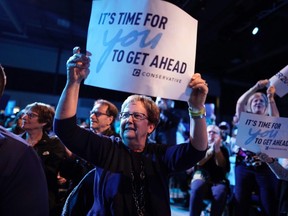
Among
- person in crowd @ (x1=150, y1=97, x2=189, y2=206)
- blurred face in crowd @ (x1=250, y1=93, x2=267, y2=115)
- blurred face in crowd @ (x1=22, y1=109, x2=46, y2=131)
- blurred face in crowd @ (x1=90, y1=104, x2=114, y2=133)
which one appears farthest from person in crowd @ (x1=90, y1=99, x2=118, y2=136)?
person in crowd @ (x1=150, y1=97, x2=189, y2=206)

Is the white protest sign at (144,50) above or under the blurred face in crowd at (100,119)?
above

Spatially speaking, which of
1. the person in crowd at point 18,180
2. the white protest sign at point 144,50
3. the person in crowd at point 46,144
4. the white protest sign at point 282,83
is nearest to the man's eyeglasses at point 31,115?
the person in crowd at point 46,144

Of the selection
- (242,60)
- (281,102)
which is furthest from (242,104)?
(242,60)

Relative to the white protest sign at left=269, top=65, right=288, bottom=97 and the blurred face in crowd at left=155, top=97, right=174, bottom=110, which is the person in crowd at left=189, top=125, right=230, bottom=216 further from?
the blurred face in crowd at left=155, top=97, right=174, bottom=110

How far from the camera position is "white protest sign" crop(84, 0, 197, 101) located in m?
1.37

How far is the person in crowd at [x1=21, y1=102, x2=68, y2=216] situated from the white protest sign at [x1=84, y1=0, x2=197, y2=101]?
122 cm

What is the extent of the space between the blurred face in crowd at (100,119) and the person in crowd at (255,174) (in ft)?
4.72

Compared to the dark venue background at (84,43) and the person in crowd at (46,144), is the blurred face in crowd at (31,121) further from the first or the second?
the dark venue background at (84,43)

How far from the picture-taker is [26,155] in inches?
29.4

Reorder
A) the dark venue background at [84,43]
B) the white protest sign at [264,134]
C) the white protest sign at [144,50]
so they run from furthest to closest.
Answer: the dark venue background at [84,43] → the white protest sign at [264,134] → the white protest sign at [144,50]

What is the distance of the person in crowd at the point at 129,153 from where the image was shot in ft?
3.99

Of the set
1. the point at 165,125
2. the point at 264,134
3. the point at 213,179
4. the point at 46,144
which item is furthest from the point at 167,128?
the point at 46,144

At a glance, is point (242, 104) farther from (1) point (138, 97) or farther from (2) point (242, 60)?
(2) point (242, 60)

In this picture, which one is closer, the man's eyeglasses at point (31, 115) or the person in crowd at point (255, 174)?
the man's eyeglasses at point (31, 115)
